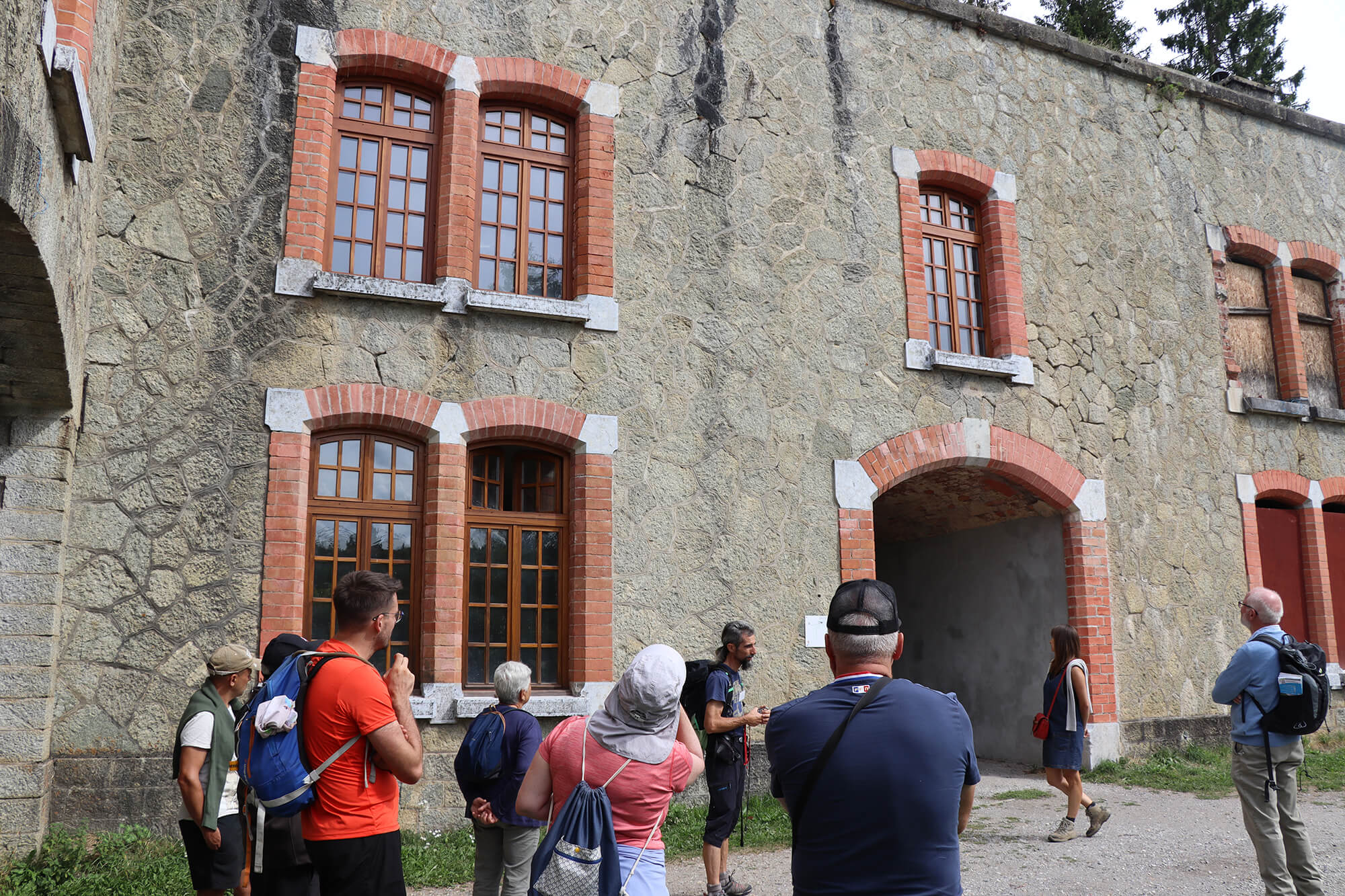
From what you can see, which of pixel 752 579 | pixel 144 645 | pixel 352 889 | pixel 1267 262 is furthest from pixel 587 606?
pixel 1267 262

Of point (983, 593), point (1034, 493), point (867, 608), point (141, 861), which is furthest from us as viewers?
point (983, 593)

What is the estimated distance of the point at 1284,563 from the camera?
38.1 feet

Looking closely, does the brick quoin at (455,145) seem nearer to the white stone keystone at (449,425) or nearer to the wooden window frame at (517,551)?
the white stone keystone at (449,425)

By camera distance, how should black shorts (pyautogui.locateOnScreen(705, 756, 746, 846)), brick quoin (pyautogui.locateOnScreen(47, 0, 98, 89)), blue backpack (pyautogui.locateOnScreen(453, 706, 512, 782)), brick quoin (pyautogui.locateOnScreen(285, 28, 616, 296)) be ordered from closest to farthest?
blue backpack (pyautogui.locateOnScreen(453, 706, 512, 782)) → brick quoin (pyautogui.locateOnScreen(47, 0, 98, 89)) → black shorts (pyautogui.locateOnScreen(705, 756, 746, 846)) → brick quoin (pyautogui.locateOnScreen(285, 28, 616, 296))

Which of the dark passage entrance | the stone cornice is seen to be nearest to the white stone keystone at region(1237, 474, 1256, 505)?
the dark passage entrance

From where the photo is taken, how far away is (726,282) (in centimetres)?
897

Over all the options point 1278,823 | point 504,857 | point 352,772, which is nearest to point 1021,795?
point 1278,823

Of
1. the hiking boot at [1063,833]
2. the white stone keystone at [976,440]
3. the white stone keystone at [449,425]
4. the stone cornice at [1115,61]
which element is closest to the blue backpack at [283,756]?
the white stone keystone at [449,425]

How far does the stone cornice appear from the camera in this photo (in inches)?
414

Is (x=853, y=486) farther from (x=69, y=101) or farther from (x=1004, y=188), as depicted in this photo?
(x=69, y=101)

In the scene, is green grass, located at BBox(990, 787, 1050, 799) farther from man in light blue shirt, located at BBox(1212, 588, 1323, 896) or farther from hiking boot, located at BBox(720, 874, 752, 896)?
hiking boot, located at BBox(720, 874, 752, 896)

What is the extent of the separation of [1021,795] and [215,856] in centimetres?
696

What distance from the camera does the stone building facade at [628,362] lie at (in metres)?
6.95

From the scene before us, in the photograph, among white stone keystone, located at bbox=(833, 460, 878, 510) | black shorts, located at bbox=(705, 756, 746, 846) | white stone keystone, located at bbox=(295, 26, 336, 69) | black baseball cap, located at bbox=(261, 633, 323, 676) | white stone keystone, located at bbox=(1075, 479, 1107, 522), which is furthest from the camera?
white stone keystone, located at bbox=(1075, 479, 1107, 522)
